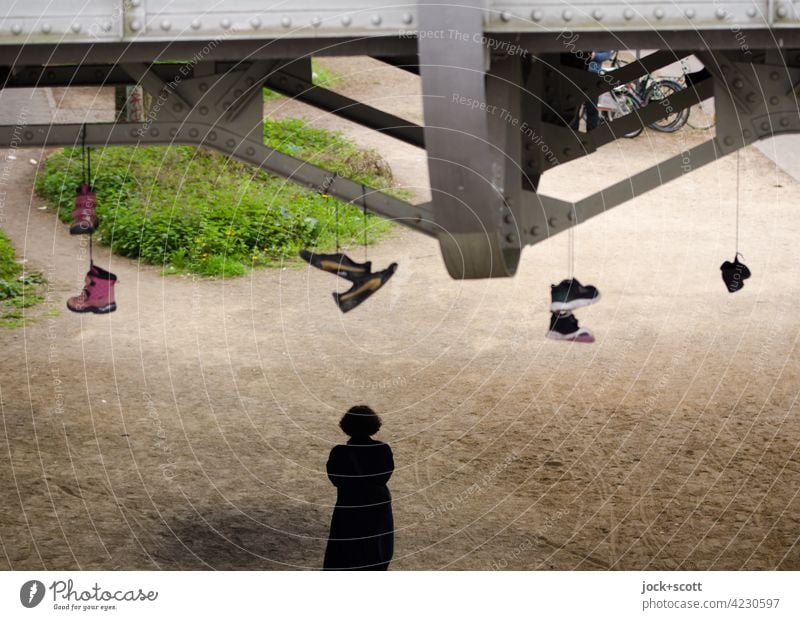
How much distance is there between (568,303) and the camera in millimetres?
7496

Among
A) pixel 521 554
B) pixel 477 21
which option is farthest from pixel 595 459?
pixel 477 21

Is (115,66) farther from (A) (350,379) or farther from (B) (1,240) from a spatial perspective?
(B) (1,240)

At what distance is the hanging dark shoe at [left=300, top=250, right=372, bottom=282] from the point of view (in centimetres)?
696

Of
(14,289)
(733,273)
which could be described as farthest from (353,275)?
(14,289)

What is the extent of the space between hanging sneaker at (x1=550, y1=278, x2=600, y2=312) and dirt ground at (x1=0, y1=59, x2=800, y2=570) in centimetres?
130

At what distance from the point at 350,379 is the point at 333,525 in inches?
163

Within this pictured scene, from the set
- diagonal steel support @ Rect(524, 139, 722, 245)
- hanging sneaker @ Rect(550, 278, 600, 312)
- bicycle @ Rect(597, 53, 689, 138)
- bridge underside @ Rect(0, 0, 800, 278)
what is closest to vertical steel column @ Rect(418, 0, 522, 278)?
bridge underside @ Rect(0, 0, 800, 278)

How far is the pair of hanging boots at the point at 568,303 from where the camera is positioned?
7.48 m

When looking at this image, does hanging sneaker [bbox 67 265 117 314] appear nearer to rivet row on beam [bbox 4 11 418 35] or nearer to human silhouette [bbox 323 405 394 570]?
human silhouette [bbox 323 405 394 570]

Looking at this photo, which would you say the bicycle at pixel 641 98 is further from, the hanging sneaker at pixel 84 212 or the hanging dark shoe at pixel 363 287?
the hanging sneaker at pixel 84 212

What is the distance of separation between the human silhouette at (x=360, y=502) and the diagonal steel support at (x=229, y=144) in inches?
41.3

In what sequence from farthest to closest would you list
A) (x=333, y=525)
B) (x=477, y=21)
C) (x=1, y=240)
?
(x=1, y=240) < (x=333, y=525) < (x=477, y=21)

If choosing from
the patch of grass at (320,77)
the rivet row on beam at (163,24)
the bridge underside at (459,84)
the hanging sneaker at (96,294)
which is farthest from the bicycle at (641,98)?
the rivet row on beam at (163,24)

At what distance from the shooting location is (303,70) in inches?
286
